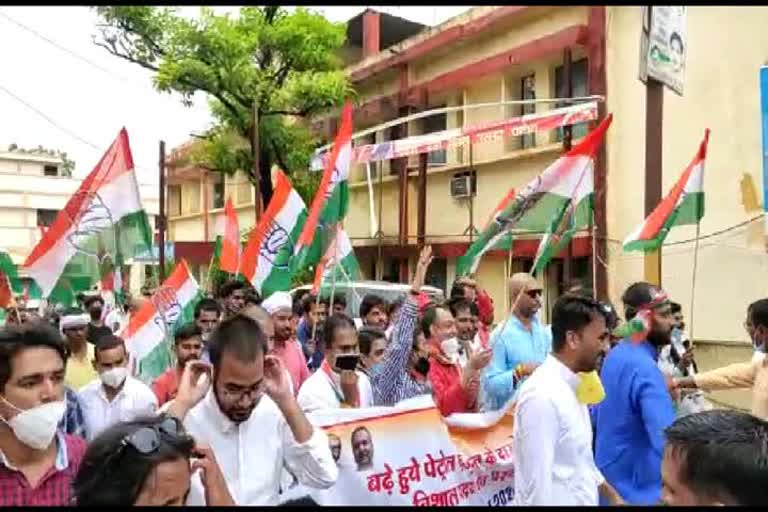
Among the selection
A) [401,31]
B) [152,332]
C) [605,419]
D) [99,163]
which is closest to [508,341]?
[605,419]

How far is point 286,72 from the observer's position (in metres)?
17.9

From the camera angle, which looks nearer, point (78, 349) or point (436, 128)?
point (78, 349)

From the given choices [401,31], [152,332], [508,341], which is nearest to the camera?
[508,341]

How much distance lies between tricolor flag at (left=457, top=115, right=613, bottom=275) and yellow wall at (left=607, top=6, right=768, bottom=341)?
5405 mm

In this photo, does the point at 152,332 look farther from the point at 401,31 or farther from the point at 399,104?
the point at 401,31

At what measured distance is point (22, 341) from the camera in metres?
2.96

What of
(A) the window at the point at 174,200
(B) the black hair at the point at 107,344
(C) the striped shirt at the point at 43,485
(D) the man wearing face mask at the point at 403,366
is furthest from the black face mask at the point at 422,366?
(A) the window at the point at 174,200

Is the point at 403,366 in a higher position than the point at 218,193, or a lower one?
lower

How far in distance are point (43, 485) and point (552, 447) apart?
1.88 m

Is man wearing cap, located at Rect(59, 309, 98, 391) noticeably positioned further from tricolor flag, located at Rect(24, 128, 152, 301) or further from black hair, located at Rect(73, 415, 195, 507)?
black hair, located at Rect(73, 415, 195, 507)

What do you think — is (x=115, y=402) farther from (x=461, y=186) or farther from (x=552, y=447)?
(x=461, y=186)

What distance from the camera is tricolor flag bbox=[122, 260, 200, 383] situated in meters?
6.10

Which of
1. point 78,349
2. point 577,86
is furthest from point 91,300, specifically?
point 577,86

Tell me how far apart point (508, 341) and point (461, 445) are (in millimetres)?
1282
